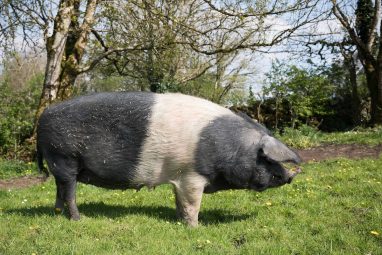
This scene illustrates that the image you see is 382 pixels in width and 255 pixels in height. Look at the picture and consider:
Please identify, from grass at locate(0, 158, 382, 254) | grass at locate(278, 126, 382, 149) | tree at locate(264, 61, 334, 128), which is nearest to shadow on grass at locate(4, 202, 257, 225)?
grass at locate(0, 158, 382, 254)

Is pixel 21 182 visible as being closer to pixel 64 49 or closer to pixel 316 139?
pixel 64 49

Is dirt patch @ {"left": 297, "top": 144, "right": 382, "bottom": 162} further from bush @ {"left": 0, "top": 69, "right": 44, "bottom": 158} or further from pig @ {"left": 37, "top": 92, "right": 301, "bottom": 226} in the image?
bush @ {"left": 0, "top": 69, "right": 44, "bottom": 158}

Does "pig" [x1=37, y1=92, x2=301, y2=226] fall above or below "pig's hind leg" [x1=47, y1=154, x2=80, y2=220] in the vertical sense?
above

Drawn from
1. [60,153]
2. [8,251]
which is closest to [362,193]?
[60,153]

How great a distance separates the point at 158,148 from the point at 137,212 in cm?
127

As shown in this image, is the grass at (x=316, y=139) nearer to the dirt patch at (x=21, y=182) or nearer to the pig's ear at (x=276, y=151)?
the dirt patch at (x=21, y=182)

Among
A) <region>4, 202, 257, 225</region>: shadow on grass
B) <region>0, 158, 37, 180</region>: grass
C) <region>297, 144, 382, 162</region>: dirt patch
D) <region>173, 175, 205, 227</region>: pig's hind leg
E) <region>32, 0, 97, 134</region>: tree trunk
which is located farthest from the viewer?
<region>32, 0, 97, 134</region>: tree trunk

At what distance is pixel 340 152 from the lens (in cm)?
1319

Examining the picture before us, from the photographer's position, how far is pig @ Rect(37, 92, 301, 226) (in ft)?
20.0

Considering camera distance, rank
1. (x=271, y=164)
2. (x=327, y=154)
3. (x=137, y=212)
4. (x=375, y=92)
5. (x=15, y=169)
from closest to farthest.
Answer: (x=271, y=164)
(x=137, y=212)
(x=15, y=169)
(x=327, y=154)
(x=375, y=92)

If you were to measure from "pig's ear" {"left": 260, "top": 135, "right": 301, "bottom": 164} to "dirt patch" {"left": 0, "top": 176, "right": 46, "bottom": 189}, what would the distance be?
18.7 feet

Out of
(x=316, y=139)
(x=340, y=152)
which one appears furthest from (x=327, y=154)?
(x=316, y=139)

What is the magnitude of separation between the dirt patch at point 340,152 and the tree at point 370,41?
6079 millimetres

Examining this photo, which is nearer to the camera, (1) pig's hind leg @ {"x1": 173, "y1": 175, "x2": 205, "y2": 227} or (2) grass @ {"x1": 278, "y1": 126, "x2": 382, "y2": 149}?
(1) pig's hind leg @ {"x1": 173, "y1": 175, "x2": 205, "y2": 227}
